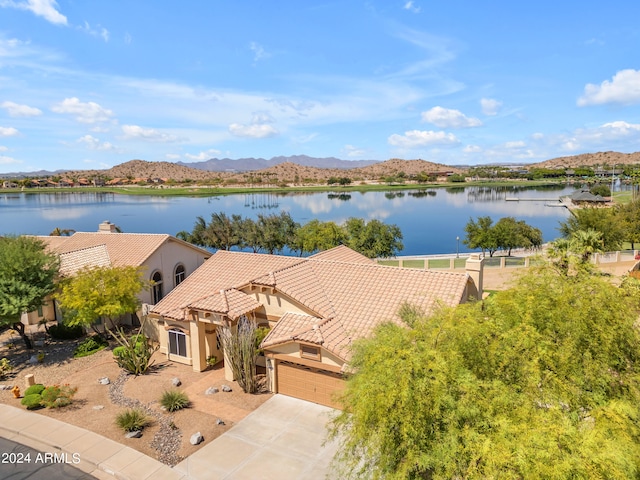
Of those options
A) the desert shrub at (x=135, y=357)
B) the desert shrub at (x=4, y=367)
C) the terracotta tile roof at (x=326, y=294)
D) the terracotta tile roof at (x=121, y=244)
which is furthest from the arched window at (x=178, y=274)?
the desert shrub at (x=4, y=367)

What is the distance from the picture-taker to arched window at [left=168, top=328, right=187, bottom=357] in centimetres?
2212

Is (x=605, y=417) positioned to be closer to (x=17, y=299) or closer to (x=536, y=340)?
(x=536, y=340)

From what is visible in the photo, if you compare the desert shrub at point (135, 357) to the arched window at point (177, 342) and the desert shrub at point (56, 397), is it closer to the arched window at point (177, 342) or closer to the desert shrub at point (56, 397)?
the arched window at point (177, 342)

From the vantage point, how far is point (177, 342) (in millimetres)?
22328

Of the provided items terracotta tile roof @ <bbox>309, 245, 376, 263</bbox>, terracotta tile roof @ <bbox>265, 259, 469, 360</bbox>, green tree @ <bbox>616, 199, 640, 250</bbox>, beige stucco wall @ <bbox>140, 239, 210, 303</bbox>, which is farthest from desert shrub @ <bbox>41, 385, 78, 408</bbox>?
green tree @ <bbox>616, 199, 640, 250</bbox>

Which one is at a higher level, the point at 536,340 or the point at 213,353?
the point at 536,340

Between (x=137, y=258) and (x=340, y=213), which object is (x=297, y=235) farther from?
(x=340, y=213)

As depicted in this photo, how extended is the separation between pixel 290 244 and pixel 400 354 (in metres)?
46.3

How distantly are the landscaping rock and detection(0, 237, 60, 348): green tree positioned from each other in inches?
532

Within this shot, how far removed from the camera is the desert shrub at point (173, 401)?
57.1 ft

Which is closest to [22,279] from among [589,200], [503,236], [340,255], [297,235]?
[340,255]

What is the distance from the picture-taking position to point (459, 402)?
8891 millimetres

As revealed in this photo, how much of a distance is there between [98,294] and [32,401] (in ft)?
21.5

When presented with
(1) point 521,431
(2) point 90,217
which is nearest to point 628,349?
(1) point 521,431
